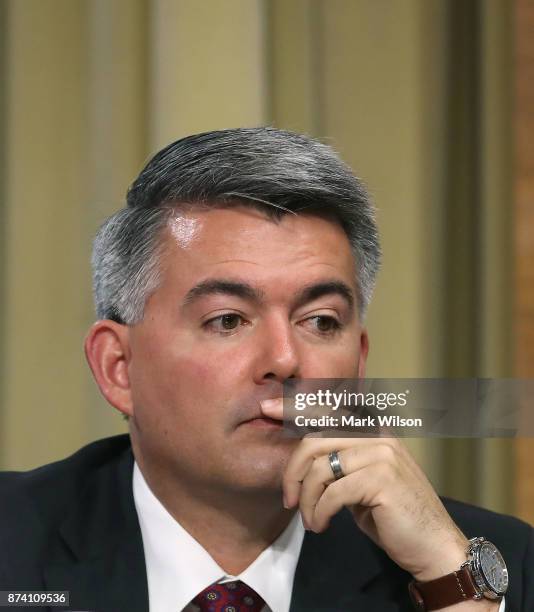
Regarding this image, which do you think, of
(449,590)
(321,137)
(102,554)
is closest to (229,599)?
(102,554)

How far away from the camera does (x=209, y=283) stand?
132 cm

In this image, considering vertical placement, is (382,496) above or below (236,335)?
below

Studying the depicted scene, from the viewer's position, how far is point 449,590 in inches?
50.1

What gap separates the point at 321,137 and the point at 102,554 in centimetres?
95

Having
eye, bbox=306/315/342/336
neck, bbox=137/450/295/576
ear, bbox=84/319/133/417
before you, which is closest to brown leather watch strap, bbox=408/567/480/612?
neck, bbox=137/450/295/576

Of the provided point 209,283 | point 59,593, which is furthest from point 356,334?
point 59,593

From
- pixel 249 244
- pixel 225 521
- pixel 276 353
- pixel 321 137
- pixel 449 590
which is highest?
pixel 321 137

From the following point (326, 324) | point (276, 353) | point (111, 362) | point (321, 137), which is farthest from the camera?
point (321, 137)

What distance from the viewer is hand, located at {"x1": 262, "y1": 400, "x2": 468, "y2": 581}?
4.12 feet

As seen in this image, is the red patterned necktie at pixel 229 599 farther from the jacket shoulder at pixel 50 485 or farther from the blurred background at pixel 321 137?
the blurred background at pixel 321 137

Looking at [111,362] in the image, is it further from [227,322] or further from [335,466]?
[335,466]

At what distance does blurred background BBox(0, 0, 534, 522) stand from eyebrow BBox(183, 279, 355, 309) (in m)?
0.61

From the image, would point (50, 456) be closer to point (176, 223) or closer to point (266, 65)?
point (176, 223)

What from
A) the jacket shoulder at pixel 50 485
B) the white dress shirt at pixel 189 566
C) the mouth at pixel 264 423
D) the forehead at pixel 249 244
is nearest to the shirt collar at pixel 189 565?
the white dress shirt at pixel 189 566
